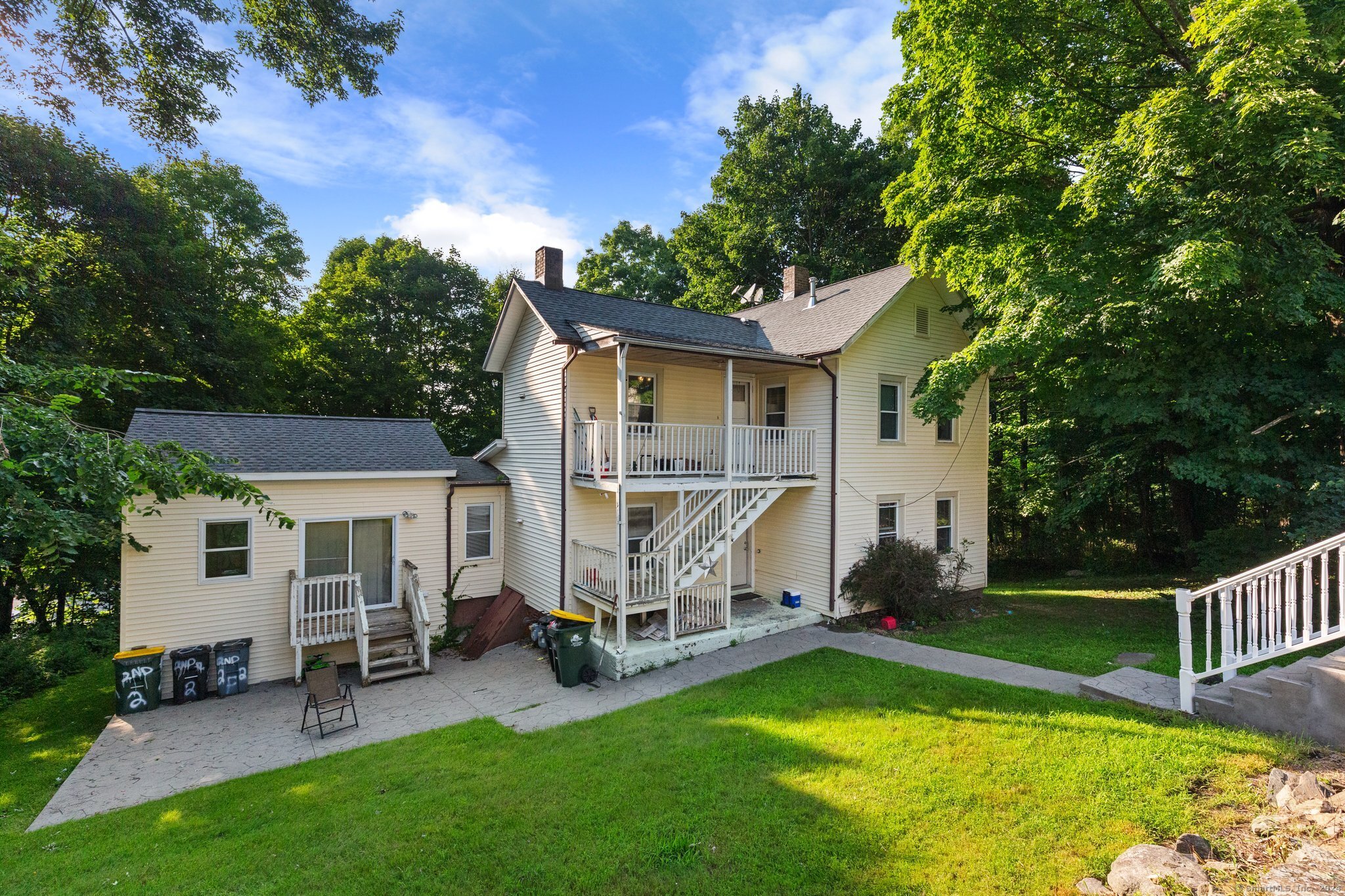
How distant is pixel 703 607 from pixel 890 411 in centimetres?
652

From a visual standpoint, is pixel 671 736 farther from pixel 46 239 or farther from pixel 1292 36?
pixel 46 239

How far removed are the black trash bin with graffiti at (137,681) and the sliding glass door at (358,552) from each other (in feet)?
8.07

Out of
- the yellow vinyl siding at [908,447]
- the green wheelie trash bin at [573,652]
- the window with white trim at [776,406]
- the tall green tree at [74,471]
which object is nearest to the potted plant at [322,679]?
the tall green tree at [74,471]

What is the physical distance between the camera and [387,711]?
8.74m

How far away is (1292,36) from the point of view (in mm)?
7188

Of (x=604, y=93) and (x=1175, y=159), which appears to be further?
(x=604, y=93)

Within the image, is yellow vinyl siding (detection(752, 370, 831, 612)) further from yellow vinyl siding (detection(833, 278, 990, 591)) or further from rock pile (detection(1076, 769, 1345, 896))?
rock pile (detection(1076, 769, 1345, 896))

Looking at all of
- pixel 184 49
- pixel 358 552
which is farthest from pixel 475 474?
pixel 184 49

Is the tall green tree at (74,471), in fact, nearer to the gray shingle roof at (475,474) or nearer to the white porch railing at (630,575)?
the gray shingle roof at (475,474)

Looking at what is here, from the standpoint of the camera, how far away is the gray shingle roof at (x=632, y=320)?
11.9 m

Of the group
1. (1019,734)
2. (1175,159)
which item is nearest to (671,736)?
(1019,734)

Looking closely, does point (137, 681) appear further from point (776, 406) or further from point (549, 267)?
point (776, 406)

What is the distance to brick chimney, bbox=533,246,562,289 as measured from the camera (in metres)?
13.2

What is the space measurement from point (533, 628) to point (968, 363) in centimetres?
1000
